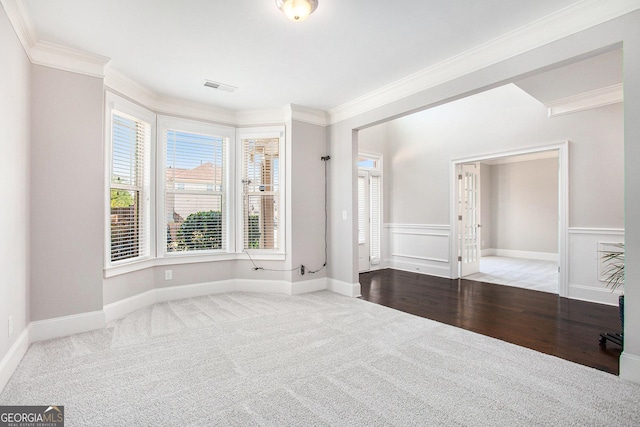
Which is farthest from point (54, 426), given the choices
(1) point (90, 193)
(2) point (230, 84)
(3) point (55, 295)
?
(2) point (230, 84)

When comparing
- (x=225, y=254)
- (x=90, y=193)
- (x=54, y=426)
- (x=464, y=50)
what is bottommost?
(x=54, y=426)

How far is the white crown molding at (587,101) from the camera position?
405 cm

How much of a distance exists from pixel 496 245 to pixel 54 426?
31.5 feet

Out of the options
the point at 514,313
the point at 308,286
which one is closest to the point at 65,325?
the point at 308,286

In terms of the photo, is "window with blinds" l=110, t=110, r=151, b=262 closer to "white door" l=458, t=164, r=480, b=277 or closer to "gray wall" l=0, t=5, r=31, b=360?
"gray wall" l=0, t=5, r=31, b=360

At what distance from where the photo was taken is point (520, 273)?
619 centimetres

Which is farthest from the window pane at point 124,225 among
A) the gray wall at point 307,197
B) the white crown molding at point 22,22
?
the gray wall at point 307,197

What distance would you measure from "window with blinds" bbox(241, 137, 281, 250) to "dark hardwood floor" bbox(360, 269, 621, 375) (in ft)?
5.44

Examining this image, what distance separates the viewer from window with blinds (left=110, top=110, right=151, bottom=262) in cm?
348

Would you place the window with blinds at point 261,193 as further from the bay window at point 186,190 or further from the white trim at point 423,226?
the white trim at point 423,226

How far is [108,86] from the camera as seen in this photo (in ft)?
10.9

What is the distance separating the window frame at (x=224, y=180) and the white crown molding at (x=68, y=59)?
1.02m

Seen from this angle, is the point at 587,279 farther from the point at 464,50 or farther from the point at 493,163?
the point at 493,163

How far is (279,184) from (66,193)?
8.00ft
